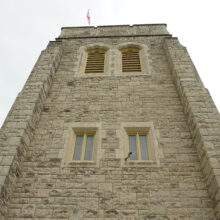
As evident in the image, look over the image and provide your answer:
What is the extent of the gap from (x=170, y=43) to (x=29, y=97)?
641cm

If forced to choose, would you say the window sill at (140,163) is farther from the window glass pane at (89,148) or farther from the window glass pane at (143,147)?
the window glass pane at (89,148)

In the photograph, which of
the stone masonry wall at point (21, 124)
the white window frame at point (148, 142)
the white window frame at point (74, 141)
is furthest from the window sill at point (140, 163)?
the stone masonry wall at point (21, 124)

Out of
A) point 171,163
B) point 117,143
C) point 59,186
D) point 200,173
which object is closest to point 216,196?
point 200,173

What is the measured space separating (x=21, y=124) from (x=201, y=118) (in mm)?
4871

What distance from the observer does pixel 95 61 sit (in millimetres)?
10062

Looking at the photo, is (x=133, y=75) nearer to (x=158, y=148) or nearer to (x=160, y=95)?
(x=160, y=95)

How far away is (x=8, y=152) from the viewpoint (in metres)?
5.43

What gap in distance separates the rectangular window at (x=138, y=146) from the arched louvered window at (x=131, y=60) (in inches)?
142

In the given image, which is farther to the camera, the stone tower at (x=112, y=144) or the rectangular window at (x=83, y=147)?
the rectangular window at (x=83, y=147)

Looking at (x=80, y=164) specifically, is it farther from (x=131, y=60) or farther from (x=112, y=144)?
(x=131, y=60)

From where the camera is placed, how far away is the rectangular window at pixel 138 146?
19.9 ft

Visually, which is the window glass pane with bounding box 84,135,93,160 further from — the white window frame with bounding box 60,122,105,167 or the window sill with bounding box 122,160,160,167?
the window sill with bounding box 122,160,160,167

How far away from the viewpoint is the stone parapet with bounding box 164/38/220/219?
16.2 feet

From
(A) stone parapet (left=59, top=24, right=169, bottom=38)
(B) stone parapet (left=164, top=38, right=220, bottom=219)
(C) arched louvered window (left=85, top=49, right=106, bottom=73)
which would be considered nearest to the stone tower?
(B) stone parapet (left=164, top=38, right=220, bottom=219)
